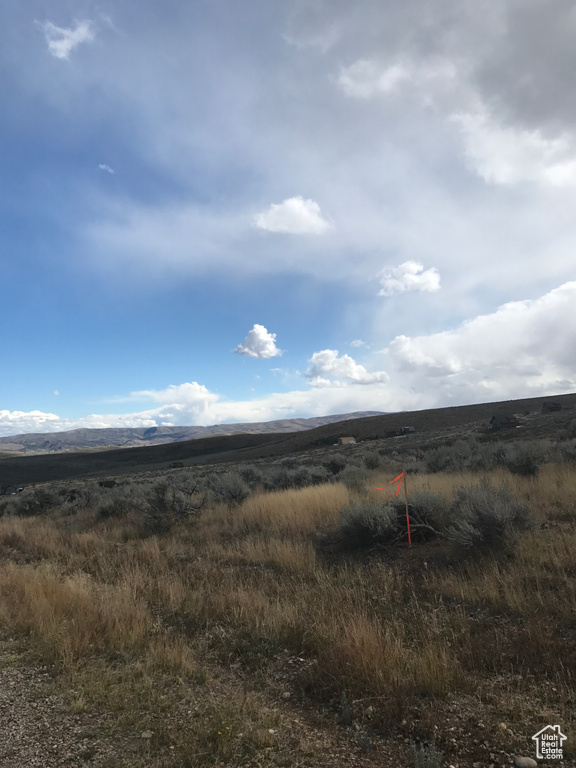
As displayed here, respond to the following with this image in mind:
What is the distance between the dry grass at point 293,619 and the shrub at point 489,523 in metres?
0.30

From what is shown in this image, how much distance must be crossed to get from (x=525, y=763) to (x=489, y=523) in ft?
13.5

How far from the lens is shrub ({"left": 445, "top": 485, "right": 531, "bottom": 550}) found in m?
6.34

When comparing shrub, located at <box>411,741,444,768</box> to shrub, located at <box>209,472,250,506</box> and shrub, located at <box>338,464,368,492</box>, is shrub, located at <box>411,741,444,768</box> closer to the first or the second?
shrub, located at <box>338,464,368,492</box>

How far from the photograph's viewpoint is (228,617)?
5.39 metres

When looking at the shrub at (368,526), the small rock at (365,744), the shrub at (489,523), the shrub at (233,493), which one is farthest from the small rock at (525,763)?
the shrub at (233,493)

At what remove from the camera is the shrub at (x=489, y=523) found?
634cm

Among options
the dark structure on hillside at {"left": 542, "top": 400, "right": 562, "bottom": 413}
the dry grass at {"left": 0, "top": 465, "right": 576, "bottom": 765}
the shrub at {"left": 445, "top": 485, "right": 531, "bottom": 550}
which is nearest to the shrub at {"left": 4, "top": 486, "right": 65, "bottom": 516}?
the dry grass at {"left": 0, "top": 465, "right": 576, "bottom": 765}

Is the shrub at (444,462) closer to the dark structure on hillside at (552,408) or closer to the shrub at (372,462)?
the shrub at (372,462)

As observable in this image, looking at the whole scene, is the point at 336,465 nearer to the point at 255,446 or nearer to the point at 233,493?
the point at 233,493

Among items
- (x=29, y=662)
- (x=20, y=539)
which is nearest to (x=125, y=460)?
(x=20, y=539)

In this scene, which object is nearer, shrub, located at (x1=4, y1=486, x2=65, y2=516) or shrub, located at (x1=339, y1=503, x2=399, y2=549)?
shrub, located at (x1=339, y1=503, x2=399, y2=549)

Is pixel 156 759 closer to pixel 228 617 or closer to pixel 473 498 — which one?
pixel 228 617

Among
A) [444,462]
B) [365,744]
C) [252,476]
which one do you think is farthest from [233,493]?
[365,744]

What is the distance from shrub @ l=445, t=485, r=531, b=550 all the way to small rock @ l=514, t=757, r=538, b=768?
3.71m
